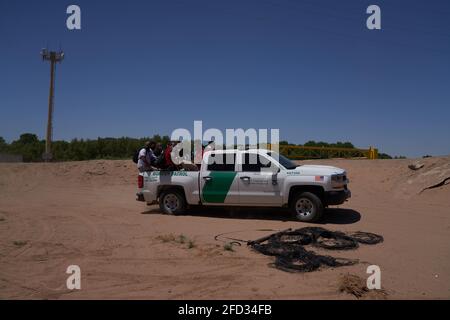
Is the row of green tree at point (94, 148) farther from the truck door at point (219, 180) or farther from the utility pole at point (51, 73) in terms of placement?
the truck door at point (219, 180)

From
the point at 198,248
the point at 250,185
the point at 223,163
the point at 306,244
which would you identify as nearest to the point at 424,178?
the point at 250,185

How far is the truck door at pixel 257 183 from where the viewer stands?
31.9ft

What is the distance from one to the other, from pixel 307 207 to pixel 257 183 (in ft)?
4.44

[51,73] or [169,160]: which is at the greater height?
[51,73]

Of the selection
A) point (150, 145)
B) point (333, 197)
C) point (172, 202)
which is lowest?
point (172, 202)

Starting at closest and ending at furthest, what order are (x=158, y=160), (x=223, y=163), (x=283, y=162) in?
(x=283, y=162), (x=223, y=163), (x=158, y=160)

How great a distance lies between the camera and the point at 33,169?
21.3 m

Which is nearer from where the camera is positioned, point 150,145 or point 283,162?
point 283,162

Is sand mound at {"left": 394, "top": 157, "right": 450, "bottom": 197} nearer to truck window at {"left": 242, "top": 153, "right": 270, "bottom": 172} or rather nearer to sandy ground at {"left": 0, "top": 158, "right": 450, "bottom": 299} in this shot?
sandy ground at {"left": 0, "top": 158, "right": 450, "bottom": 299}

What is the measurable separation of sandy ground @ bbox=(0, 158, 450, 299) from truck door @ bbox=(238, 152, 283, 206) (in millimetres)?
552

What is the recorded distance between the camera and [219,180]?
33.5 feet

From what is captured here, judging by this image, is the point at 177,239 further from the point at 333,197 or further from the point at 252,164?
the point at 333,197

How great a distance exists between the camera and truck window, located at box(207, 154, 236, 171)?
10.2 m

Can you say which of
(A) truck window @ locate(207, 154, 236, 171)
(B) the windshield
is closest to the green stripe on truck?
(A) truck window @ locate(207, 154, 236, 171)
